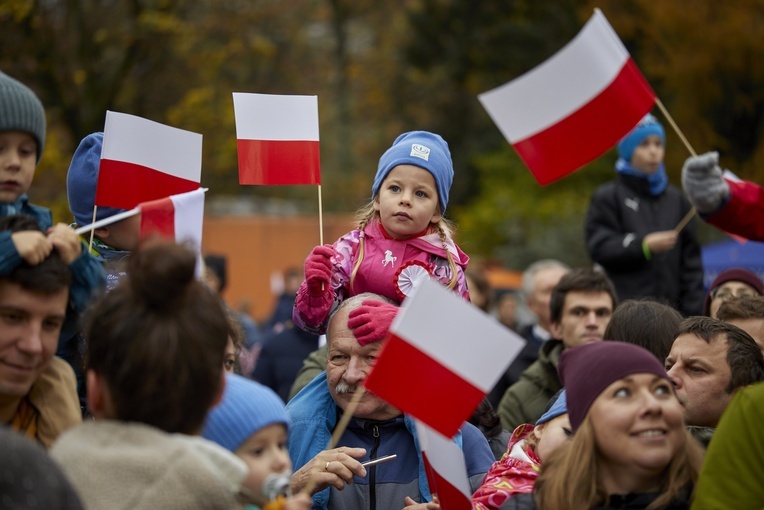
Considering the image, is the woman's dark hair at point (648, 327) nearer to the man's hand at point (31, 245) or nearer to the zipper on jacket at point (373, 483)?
the zipper on jacket at point (373, 483)

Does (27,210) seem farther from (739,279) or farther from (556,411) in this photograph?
(739,279)

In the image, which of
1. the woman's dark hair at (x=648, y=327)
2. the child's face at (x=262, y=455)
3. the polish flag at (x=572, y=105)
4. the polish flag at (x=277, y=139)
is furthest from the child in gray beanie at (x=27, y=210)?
the woman's dark hair at (x=648, y=327)

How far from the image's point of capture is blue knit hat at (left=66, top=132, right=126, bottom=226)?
5059 millimetres

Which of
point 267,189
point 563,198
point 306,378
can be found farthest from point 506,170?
point 306,378

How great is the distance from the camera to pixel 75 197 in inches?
201

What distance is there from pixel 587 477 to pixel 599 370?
1.11 feet

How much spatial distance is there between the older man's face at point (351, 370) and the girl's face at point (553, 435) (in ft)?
1.97

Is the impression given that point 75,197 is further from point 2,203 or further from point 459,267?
point 459,267

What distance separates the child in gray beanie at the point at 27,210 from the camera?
3.35m

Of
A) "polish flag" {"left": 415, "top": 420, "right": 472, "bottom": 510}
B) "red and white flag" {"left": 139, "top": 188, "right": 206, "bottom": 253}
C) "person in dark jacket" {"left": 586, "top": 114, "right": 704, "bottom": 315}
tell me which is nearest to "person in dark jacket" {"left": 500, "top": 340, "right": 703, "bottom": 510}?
"polish flag" {"left": 415, "top": 420, "right": 472, "bottom": 510}

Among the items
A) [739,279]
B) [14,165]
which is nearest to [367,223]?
[14,165]

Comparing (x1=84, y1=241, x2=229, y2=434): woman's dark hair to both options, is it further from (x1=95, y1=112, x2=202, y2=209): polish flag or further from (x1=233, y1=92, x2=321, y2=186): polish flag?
(x1=233, y1=92, x2=321, y2=186): polish flag

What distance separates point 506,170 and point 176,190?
2312 cm

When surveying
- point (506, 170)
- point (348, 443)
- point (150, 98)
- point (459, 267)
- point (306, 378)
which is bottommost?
point (506, 170)
